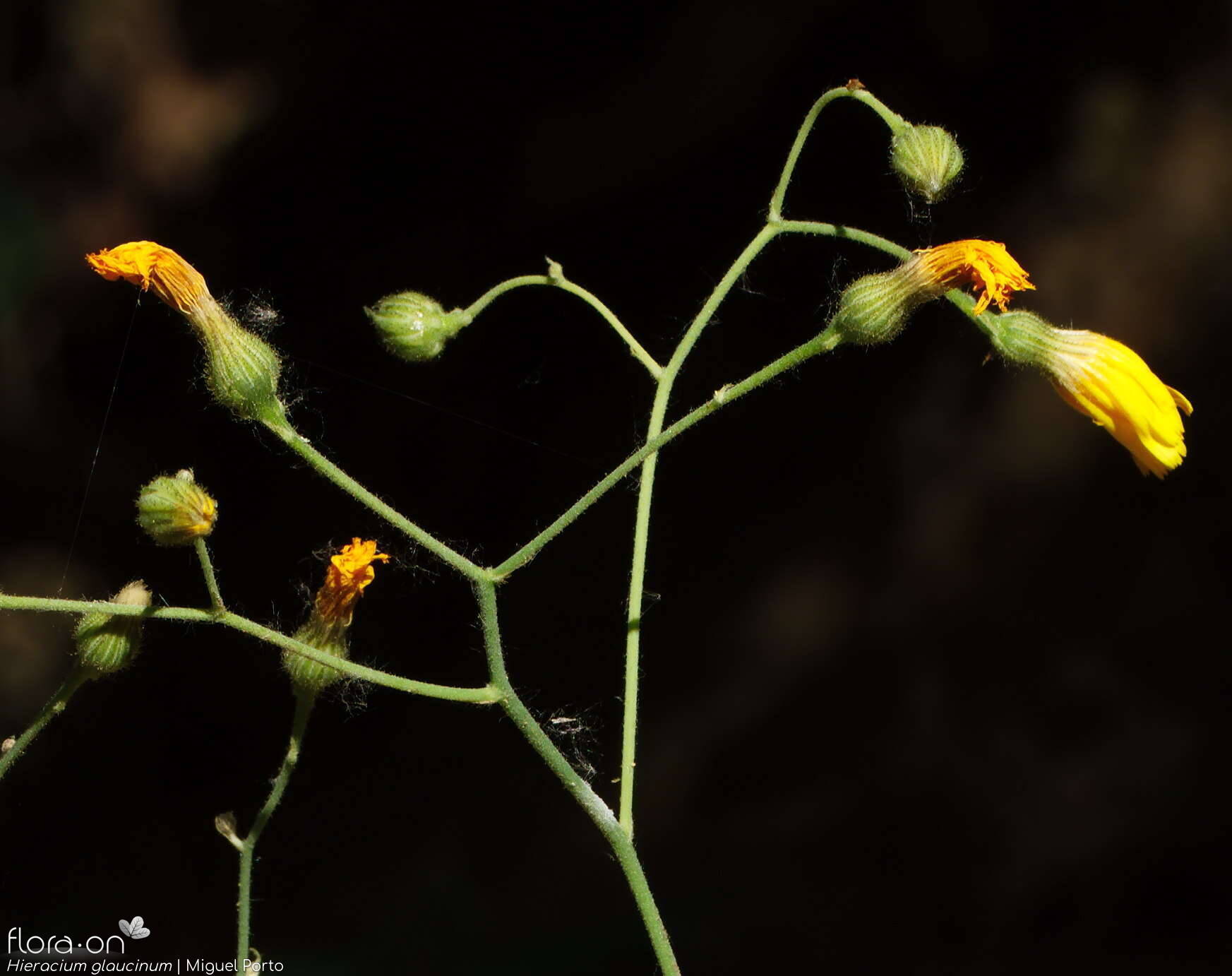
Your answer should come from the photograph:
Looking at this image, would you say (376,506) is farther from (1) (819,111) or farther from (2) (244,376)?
(1) (819,111)

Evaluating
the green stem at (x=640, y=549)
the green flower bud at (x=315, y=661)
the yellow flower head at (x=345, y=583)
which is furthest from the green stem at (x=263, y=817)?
the green stem at (x=640, y=549)

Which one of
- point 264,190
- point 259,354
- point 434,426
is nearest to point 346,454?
point 434,426

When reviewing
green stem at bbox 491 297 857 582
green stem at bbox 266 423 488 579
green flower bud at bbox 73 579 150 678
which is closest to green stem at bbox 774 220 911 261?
green stem at bbox 491 297 857 582

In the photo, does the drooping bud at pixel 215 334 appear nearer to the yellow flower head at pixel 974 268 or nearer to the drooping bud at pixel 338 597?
the drooping bud at pixel 338 597

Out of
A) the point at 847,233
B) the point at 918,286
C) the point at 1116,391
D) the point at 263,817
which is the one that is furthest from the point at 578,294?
the point at 263,817

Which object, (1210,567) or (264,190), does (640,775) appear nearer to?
(1210,567)

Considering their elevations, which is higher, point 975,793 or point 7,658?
point 7,658

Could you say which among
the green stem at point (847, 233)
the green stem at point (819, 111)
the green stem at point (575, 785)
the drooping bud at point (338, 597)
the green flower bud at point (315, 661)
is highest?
the green stem at point (819, 111)
